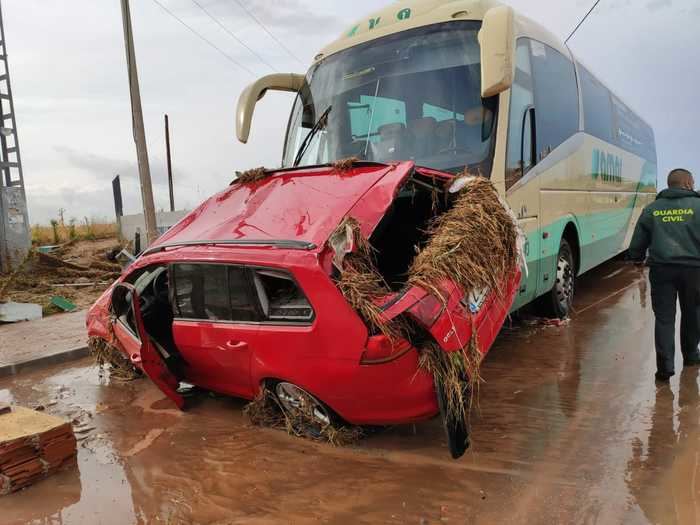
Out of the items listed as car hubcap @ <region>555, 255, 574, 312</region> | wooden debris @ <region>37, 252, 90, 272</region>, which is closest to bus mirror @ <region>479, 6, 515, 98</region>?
car hubcap @ <region>555, 255, 574, 312</region>

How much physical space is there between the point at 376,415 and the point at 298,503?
700 millimetres

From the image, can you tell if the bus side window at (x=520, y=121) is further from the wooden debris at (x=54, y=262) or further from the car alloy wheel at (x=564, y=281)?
the wooden debris at (x=54, y=262)

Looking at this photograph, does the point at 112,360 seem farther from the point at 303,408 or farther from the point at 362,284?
the point at 362,284

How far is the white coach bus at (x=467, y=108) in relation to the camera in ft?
17.4

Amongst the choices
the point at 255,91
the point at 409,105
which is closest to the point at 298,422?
the point at 409,105

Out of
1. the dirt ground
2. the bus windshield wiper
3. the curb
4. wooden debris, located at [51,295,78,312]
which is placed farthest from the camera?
the dirt ground

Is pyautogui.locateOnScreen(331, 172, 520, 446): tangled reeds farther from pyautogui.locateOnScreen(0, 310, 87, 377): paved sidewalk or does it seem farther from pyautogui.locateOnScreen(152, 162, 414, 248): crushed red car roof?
pyautogui.locateOnScreen(0, 310, 87, 377): paved sidewalk

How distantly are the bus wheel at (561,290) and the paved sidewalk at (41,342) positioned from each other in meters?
5.88

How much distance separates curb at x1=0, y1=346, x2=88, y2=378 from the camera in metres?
6.45

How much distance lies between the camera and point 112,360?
18.2ft

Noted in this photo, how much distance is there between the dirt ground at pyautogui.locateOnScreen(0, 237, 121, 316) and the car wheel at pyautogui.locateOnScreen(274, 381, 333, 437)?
7519mm

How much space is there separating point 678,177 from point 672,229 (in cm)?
53

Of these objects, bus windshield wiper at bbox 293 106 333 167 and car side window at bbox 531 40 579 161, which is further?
car side window at bbox 531 40 579 161

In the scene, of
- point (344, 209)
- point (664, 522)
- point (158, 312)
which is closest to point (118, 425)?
point (158, 312)
